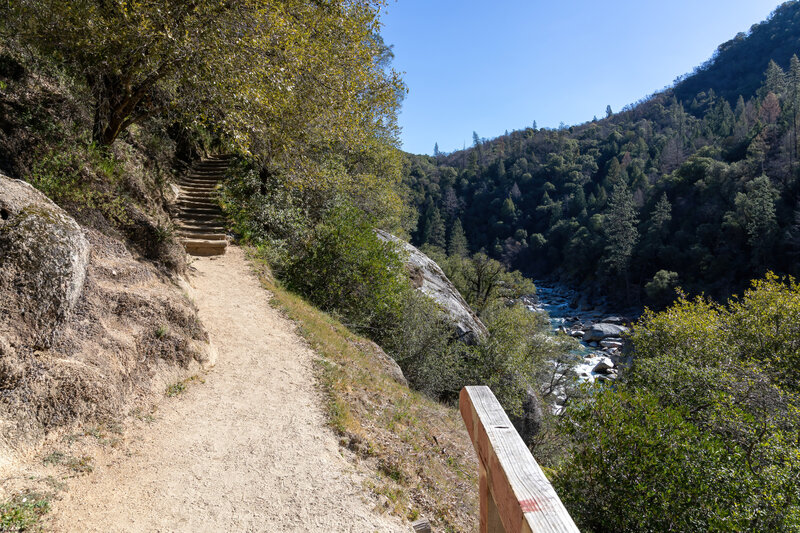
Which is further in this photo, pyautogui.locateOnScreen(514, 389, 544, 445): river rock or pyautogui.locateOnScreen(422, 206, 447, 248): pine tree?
pyautogui.locateOnScreen(422, 206, 447, 248): pine tree

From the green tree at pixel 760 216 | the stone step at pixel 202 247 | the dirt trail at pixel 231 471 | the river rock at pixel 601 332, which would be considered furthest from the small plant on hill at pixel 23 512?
the green tree at pixel 760 216

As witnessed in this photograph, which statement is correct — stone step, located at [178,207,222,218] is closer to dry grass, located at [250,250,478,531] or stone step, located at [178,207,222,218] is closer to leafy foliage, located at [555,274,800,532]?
dry grass, located at [250,250,478,531]

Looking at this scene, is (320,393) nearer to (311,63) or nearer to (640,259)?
(311,63)

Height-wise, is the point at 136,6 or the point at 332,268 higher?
the point at 136,6

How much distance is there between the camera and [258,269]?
11.6 metres

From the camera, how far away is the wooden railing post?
1062mm

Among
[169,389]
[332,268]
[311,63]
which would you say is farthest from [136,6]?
[332,268]

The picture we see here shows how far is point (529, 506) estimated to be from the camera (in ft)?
3.61

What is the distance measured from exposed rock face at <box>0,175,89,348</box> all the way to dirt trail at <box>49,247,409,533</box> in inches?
58.9

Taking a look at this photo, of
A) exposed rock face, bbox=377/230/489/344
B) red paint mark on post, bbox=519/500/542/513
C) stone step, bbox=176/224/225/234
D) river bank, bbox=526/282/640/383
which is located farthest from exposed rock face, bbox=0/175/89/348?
river bank, bbox=526/282/640/383

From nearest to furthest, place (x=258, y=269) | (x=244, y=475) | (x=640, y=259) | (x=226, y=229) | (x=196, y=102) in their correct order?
(x=244, y=475) < (x=196, y=102) < (x=258, y=269) < (x=226, y=229) < (x=640, y=259)

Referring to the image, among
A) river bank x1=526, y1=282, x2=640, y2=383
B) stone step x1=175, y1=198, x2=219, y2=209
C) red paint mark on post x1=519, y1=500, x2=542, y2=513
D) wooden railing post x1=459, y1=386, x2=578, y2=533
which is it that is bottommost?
river bank x1=526, y1=282, x2=640, y2=383

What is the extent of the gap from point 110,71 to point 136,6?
2.56 meters

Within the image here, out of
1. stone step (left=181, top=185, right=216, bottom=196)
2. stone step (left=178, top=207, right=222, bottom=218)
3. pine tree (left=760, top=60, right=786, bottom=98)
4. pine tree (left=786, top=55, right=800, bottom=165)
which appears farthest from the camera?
pine tree (left=760, top=60, right=786, bottom=98)
